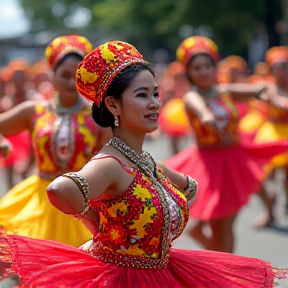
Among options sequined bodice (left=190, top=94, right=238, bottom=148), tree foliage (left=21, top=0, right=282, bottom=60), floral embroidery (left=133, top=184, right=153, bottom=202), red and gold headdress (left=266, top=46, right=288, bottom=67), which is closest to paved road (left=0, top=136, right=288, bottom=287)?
sequined bodice (left=190, top=94, right=238, bottom=148)

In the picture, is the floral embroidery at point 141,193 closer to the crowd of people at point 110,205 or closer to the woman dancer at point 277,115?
the crowd of people at point 110,205

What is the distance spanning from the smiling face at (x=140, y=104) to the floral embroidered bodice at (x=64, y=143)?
67.6 inches

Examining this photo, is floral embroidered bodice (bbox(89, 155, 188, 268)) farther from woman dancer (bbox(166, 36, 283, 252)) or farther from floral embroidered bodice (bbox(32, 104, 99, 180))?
woman dancer (bbox(166, 36, 283, 252))

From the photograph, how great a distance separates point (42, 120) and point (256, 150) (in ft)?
7.43

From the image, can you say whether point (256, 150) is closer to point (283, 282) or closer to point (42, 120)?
point (42, 120)

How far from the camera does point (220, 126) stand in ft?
21.1

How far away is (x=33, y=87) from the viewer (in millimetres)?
16609

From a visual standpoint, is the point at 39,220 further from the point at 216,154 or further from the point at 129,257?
the point at 216,154

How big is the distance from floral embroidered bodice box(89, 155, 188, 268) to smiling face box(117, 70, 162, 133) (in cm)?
22

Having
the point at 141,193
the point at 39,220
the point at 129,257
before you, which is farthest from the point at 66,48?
the point at 129,257

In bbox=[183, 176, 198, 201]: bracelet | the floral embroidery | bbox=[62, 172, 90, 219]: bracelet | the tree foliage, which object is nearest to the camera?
bbox=[62, 172, 90, 219]: bracelet

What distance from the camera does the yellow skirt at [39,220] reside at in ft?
16.4

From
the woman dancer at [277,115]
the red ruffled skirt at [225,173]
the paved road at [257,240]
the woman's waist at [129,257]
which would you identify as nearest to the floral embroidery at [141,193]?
the woman's waist at [129,257]

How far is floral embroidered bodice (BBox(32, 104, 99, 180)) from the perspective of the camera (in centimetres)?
518
